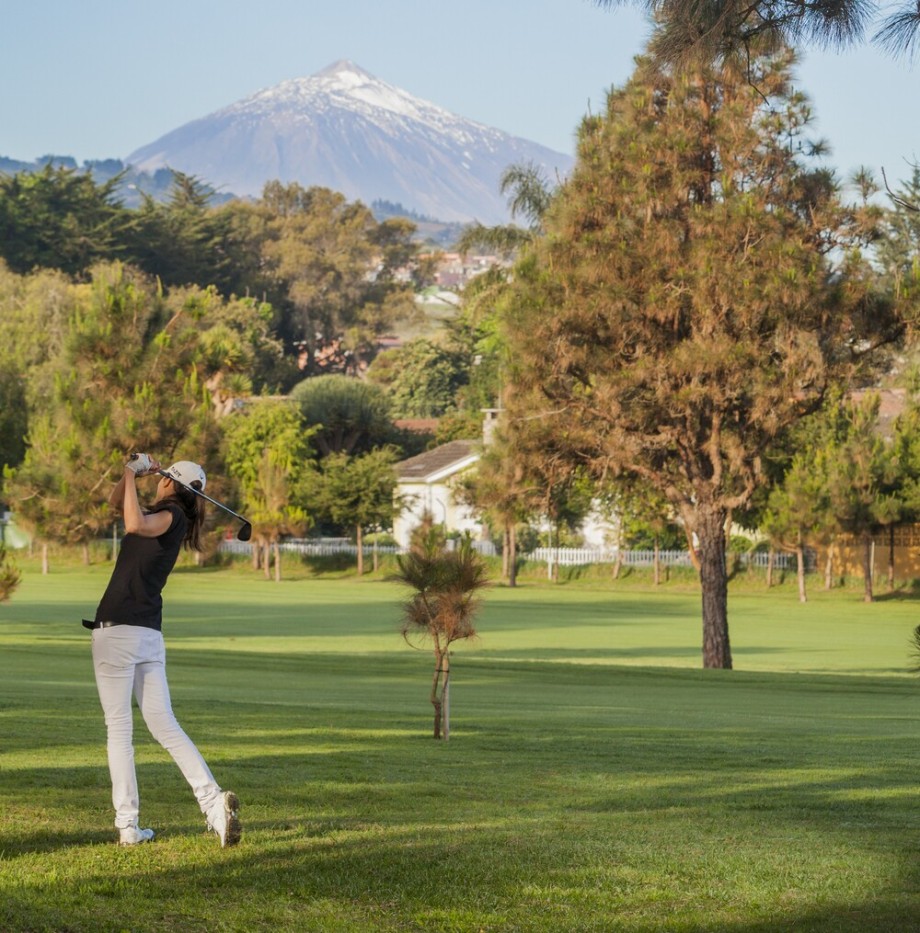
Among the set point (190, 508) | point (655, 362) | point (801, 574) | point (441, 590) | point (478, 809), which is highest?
point (655, 362)

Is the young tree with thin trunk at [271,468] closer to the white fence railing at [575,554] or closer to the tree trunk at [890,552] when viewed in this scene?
the white fence railing at [575,554]

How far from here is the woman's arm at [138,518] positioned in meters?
7.87

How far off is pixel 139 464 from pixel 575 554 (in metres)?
62.3

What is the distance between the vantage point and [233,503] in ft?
140

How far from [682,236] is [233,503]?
1746 centimetres

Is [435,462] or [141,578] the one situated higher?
[435,462]

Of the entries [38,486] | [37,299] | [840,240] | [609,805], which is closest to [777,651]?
[840,240]

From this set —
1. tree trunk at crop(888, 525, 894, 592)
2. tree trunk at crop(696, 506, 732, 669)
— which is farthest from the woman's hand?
tree trunk at crop(888, 525, 894, 592)

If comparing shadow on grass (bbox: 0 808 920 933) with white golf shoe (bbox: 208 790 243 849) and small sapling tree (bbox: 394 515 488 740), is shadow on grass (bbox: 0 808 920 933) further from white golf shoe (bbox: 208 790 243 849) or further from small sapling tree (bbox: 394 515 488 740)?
small sapling tree (bbox: 394 515 488 740)

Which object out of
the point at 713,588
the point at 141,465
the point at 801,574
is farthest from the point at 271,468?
the point at 141,465

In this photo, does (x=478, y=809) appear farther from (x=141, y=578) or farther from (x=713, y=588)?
(x=713, y=588)

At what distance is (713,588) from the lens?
1211 inches

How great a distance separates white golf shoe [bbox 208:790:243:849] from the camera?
7656 millimetres

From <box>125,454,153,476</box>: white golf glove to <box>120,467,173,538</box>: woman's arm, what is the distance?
0.02 meters
